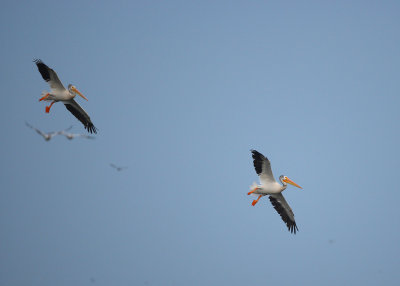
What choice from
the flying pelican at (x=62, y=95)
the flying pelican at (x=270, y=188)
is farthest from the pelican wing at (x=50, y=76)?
the flying pelican at (x=270, y=188)

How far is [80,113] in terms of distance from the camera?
1845cm

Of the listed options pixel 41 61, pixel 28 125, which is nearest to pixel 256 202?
pixel 41 61

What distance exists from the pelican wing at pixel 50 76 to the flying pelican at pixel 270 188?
7402mm

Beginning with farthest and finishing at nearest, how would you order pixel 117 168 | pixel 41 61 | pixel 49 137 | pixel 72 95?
pixel 72 95 → pixel 41 61 → pixel 117 168 → pixel 49 137

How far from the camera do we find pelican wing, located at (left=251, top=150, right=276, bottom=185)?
648 inches

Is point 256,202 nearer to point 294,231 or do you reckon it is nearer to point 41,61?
point 294,231

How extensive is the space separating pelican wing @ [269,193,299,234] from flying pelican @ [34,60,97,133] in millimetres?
7693

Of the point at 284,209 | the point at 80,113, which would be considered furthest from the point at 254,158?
the point at 80,113

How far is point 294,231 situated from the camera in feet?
60.0

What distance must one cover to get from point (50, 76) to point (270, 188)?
8.93 m

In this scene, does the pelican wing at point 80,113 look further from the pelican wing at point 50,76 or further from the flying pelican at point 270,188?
the flying pelican at point 270,188

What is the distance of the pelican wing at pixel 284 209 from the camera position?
59.1 feet

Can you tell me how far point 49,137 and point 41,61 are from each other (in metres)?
7.74

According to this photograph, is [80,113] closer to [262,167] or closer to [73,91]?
[73,91]
